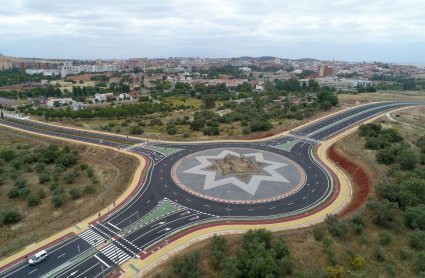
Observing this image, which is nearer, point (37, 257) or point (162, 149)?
point (37, 257)

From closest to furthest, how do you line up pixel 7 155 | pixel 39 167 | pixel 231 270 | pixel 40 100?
pixel 231 270
pixel 39 167
pixel 7 155
pixel 40 100

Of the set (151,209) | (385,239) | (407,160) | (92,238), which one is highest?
(407,160)

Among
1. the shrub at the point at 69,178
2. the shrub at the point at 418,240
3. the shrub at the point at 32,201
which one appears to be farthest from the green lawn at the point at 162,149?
the shrub at the point at 418,240

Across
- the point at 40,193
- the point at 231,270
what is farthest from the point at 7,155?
the point at 231,270

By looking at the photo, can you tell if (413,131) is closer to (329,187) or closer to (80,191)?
(329,187)

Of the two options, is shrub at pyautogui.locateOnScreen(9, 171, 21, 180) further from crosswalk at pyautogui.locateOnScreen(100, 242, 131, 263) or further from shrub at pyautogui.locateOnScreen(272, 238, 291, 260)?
shrub at pyautogui.locateOnScreen(272, 238, 291, 260)

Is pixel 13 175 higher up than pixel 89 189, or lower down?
lower down

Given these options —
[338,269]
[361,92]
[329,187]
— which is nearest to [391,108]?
[361,92]

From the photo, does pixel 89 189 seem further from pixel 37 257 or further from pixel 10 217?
pixel 37 257
